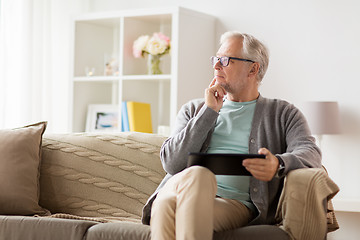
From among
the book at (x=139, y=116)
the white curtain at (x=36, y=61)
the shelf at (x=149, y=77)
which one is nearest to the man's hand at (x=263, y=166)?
the shelf at (x=149, y=77)

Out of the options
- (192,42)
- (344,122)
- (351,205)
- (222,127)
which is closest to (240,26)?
(192,42)

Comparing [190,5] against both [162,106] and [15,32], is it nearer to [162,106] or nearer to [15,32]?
[162,106]

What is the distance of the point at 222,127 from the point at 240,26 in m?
2.14

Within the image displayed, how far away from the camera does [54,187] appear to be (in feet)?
9.69

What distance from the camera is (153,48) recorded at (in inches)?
176

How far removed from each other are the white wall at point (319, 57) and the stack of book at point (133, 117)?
89cm

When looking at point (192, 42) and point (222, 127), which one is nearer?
point (222, 127)

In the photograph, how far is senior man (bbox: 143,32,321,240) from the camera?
2.04m

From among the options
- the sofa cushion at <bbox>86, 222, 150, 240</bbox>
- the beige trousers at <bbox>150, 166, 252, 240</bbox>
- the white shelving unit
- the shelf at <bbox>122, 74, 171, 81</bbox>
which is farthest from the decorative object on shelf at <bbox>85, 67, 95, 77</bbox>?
the beige trousers at <bbox>150, 166, 252, 240</bbox>

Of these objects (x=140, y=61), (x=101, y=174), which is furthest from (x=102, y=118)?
(x=101, y=174)

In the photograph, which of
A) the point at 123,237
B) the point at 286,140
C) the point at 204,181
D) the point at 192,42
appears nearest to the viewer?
the point at 204,181

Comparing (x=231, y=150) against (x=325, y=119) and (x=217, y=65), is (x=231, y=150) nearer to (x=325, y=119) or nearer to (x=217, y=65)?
(x=217, y=65)

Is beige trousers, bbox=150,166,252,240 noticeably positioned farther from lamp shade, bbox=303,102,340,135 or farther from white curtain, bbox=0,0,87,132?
white curtain, bbox=0,0,87,132

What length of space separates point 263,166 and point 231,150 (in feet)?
1.21
